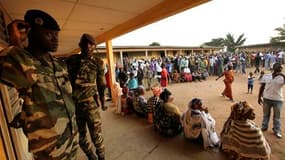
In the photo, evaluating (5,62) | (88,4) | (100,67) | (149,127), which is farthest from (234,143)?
(88,4)

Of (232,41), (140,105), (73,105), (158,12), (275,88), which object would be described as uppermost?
(232,41)

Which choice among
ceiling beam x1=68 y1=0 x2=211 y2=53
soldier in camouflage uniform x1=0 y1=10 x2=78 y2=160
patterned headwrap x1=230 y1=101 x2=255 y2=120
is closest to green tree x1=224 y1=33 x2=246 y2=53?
ceiling beam x1=68 y1=0 x2=211 y2=53

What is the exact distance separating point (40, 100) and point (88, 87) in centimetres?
77

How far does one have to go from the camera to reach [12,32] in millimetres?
874

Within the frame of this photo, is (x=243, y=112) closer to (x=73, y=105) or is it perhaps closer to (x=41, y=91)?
(x=73, y=105)

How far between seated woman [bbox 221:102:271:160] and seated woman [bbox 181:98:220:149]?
31 cm

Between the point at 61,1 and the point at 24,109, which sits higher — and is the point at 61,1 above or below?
above

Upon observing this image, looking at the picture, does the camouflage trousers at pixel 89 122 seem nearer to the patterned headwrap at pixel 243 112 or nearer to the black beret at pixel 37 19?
the black beret at pixel 37 19

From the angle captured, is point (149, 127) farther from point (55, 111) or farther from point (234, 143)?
point (55, 111)

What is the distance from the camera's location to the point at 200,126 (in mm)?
2525

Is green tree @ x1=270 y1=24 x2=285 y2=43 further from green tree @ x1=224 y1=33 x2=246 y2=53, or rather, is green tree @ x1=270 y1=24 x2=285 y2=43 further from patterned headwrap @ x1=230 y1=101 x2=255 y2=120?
patterned headwrap @ x1=230 y1=101 x2=255 y2=120

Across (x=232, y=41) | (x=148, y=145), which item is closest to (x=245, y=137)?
(x=148, y=145)

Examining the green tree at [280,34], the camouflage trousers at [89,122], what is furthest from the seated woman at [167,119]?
the green tree at [280,34]

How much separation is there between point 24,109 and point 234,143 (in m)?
2.41
